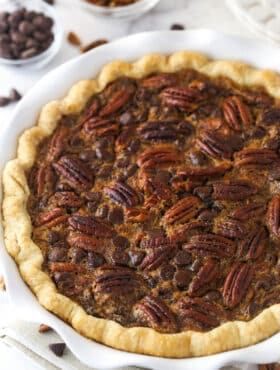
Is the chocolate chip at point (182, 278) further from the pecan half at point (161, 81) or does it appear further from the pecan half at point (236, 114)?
the pecan half at point (161, 81)

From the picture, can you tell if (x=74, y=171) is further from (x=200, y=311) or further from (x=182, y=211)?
(x=200, y=311)

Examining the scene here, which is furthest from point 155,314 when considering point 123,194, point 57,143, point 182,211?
point 57,143

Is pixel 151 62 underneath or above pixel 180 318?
above

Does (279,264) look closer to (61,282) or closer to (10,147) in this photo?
(61,282)

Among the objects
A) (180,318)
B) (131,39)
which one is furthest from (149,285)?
(131,39)

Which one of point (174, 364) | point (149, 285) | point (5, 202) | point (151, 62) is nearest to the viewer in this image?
point (174, 364)

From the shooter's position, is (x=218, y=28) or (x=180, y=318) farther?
(x=218, y=28)

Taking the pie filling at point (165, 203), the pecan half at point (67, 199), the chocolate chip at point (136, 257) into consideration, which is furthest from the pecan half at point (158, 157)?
the chocolate chip at point (136, 257)
